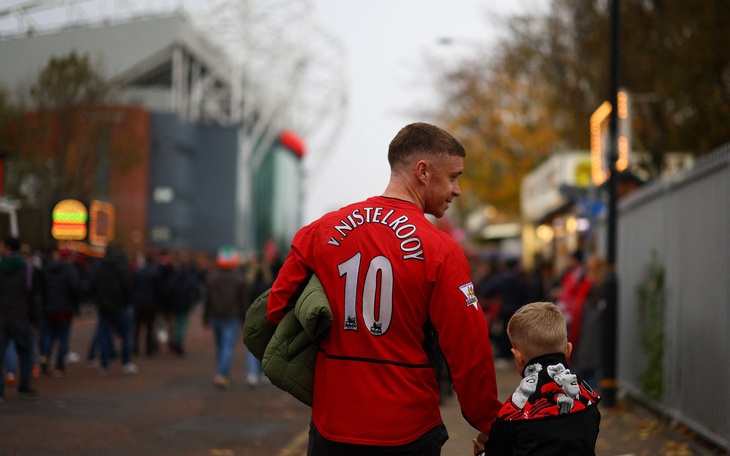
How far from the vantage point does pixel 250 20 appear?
93062mm

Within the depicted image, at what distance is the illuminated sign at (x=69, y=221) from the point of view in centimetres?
1755

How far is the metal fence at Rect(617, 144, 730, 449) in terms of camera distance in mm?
8891

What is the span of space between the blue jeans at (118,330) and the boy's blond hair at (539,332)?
1328 cm

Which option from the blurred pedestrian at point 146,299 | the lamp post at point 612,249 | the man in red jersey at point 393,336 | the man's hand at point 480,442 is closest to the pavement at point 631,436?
the lamp post at point 612,249

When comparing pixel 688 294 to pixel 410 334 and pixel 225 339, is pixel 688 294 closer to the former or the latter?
pixel 225 339

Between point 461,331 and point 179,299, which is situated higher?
point 461,331

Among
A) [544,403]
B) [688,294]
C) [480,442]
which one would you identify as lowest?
[480,442]

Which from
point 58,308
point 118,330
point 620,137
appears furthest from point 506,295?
point 58,308

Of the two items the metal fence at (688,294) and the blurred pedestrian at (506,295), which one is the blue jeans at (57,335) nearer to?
the blurred pedestrian at (506,295)

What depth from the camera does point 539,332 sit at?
3877mm

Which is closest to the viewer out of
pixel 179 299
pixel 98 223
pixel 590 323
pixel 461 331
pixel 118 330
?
pixel 461 331

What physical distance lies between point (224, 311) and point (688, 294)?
6970mm

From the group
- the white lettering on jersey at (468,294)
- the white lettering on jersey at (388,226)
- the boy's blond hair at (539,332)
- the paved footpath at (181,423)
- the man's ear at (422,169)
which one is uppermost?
the man's ear at (422,169)

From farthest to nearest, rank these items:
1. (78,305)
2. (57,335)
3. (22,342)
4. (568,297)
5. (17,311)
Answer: (57,335), (78,305), (568,297), (17,311), (22,342)
